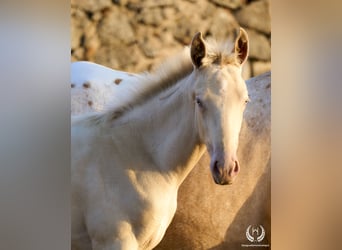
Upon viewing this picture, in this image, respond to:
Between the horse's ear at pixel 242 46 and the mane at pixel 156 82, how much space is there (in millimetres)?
34

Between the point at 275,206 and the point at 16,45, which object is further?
the point at 275,206

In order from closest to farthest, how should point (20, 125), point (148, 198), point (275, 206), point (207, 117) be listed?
point (207, 117)
point (148, 198)
point (20, 125)
point (275, 206)

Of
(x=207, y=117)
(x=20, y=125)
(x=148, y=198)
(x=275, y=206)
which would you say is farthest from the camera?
(x=275, y=206)

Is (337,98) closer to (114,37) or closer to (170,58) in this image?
(170,58)

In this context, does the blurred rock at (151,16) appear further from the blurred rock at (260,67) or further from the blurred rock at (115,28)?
the blurred rock at (260,67)

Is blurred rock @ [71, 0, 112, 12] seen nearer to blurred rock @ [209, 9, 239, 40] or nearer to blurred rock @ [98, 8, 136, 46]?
blurred rock @ [98, 8, 136, 46]

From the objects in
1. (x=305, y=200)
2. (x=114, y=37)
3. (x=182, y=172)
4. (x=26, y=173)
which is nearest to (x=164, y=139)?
(x=182, y=172)

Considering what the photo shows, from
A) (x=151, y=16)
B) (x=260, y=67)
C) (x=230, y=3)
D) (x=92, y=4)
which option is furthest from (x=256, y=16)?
(x=92, y=4)

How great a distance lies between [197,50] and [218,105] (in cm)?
26

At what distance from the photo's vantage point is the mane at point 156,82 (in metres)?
1.74

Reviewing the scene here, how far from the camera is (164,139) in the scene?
1725 mm

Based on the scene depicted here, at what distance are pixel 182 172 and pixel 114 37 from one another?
669 millimetres

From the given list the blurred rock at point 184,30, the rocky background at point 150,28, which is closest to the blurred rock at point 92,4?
the rocky background at point 150,28

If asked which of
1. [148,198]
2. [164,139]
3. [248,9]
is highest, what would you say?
[248,9]
